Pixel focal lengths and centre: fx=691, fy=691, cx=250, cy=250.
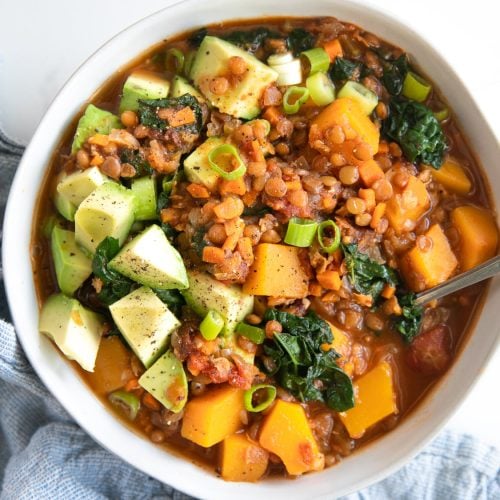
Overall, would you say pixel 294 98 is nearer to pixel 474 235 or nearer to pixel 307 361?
pixel 474 235

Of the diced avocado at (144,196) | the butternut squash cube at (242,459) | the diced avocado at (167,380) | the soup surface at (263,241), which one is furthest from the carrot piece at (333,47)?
the butternut squash cube at (242,459)

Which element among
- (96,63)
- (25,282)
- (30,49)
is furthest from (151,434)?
(30,49)

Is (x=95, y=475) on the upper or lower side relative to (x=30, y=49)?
lower

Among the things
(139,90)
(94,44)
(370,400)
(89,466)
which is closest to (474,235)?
(370,400)

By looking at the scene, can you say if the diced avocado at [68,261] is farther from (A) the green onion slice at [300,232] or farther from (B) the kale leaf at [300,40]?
(B) the kale leaf at [300,40]

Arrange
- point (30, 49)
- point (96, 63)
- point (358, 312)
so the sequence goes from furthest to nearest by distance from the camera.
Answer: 1. point (30, 49)
2. point (358, 312)
3. point (96, 63)

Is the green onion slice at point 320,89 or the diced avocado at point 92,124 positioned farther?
the green onion slice at point 320,89

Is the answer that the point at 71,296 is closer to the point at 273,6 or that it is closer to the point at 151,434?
the point at 151,434
